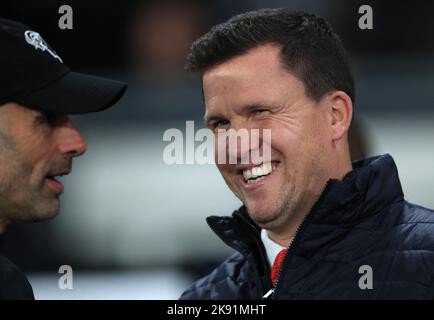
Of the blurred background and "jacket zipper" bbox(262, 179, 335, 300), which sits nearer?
"jacket zipper" bbox(262, 179, 335, 300)

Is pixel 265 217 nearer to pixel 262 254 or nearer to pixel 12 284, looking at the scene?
pixel 262 254

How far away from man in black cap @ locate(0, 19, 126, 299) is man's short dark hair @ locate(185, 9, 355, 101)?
0.31 m

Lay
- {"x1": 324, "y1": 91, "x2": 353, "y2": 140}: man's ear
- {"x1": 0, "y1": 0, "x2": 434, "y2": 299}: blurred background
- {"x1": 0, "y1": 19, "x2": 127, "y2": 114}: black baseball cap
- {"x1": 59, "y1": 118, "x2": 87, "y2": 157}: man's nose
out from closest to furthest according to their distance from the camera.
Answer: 1. {"x1": 0, "y1": 19, "x2": 127, "y2": 114}: black baseball cap
2. {"x1": 59, "y1": 118, "x2": 87, "y2": 157}: man's nose
3. {"x1": 324, "y1": 91, "x2": 353, "y2": 140}: man's ear
4. {"x1": 0, "y1": 0, "x2": 434, "y2": 299}: blurred background

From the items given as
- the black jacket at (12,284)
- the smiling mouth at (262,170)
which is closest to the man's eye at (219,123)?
the smiling mouth at (262,170)

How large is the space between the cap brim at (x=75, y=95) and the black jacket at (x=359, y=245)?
0.49 metres

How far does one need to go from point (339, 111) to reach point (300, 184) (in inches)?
7.8

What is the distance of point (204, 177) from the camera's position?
343cm

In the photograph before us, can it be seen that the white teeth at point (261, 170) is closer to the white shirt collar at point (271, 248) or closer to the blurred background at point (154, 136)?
the white shirt collar at point (271, 248)

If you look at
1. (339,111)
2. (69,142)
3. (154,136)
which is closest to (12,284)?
(69,142)

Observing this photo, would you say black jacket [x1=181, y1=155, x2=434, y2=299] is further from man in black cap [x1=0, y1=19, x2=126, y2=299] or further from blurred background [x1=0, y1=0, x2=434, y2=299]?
blurred background [x1=0, y1=0, x2=434, y2=299]

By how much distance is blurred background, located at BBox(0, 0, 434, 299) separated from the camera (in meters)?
3.24

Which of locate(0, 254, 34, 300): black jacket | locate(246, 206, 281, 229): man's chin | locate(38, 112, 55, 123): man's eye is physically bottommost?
locate(0, 254, 34, 300): black jacket

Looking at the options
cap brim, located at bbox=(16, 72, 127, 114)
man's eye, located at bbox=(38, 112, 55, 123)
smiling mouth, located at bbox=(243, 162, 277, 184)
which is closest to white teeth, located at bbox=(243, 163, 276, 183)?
smiling mouth, located at bbox=(243, 162, 277, 184)

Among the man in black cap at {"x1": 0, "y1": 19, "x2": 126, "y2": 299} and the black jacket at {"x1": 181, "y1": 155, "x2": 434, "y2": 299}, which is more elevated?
the man in black cap at {"x1": 0, "y1": 19, "x2": 126, "y2": 299}
